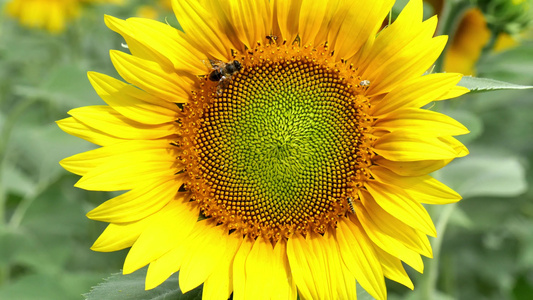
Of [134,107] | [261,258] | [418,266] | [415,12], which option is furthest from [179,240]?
[415,12]

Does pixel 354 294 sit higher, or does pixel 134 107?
pixel 134 107

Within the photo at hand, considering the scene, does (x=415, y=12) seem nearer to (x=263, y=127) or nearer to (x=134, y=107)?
(x=263, y=127)

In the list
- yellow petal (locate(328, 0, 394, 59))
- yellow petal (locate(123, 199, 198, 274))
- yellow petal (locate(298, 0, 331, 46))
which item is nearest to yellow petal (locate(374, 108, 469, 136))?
yellow petal (locate(328, 0, 394, 59))

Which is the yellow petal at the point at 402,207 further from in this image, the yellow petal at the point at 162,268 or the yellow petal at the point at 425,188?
the yellow petal at the point at 162,268

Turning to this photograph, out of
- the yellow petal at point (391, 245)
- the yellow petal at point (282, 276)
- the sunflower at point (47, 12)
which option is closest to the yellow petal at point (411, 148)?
the yellow petal at point (391, 245)

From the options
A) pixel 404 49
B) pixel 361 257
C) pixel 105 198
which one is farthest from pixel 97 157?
pixel 105 198

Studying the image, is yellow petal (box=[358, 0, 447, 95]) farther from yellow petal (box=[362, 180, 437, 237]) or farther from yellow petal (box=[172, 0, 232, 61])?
yellow petal (box=[172, 0, 232, 61])
